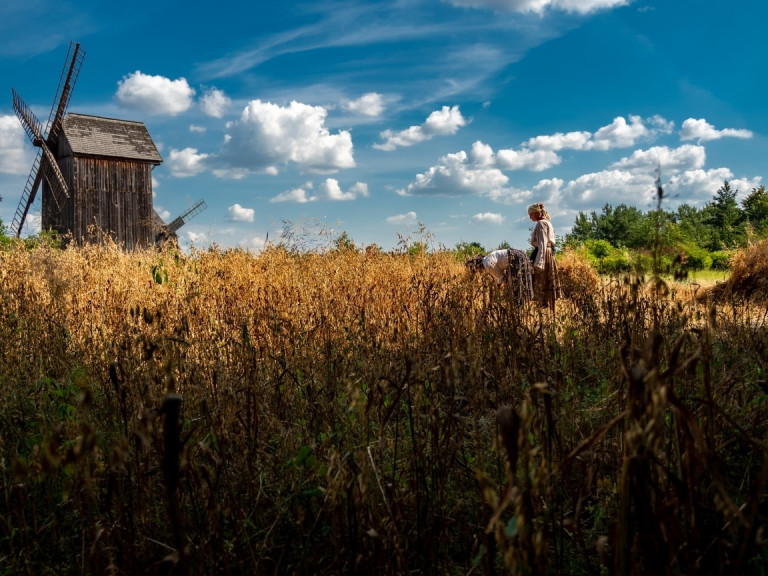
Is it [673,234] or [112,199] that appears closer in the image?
[673,234]

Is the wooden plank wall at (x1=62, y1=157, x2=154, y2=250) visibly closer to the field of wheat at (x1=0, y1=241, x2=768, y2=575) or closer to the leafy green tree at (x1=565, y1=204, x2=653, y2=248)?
the field of wheat at (x1=0, y1=241, x2=768, y2=575)

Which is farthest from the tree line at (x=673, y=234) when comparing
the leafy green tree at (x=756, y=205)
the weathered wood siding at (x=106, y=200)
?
the weathered wood siding at (x=106, y=200)

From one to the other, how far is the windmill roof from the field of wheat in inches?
775

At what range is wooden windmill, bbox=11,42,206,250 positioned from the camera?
23438mm

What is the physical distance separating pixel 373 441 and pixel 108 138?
26489 millimetres

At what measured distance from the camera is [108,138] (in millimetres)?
25219

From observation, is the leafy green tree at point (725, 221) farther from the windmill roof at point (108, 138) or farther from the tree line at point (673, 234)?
the windmill roof at point (108, 138)

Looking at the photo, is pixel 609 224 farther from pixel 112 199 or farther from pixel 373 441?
pixel 373 441

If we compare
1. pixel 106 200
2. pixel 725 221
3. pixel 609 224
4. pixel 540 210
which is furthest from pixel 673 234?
pixel 609 224

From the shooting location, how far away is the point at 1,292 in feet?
20.8

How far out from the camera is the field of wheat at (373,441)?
1.18 metres

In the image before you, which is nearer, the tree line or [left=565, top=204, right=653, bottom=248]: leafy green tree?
the tree line

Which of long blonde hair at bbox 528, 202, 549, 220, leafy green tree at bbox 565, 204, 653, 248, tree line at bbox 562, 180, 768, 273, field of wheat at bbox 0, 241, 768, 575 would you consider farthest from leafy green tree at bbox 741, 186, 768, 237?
field of wheat at bbox 0, 241, 768, 575

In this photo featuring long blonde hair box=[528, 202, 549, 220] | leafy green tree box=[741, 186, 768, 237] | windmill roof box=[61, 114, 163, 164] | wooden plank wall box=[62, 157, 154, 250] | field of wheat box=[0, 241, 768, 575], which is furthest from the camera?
leafy green tree box=[741, 186, 768, 237]
